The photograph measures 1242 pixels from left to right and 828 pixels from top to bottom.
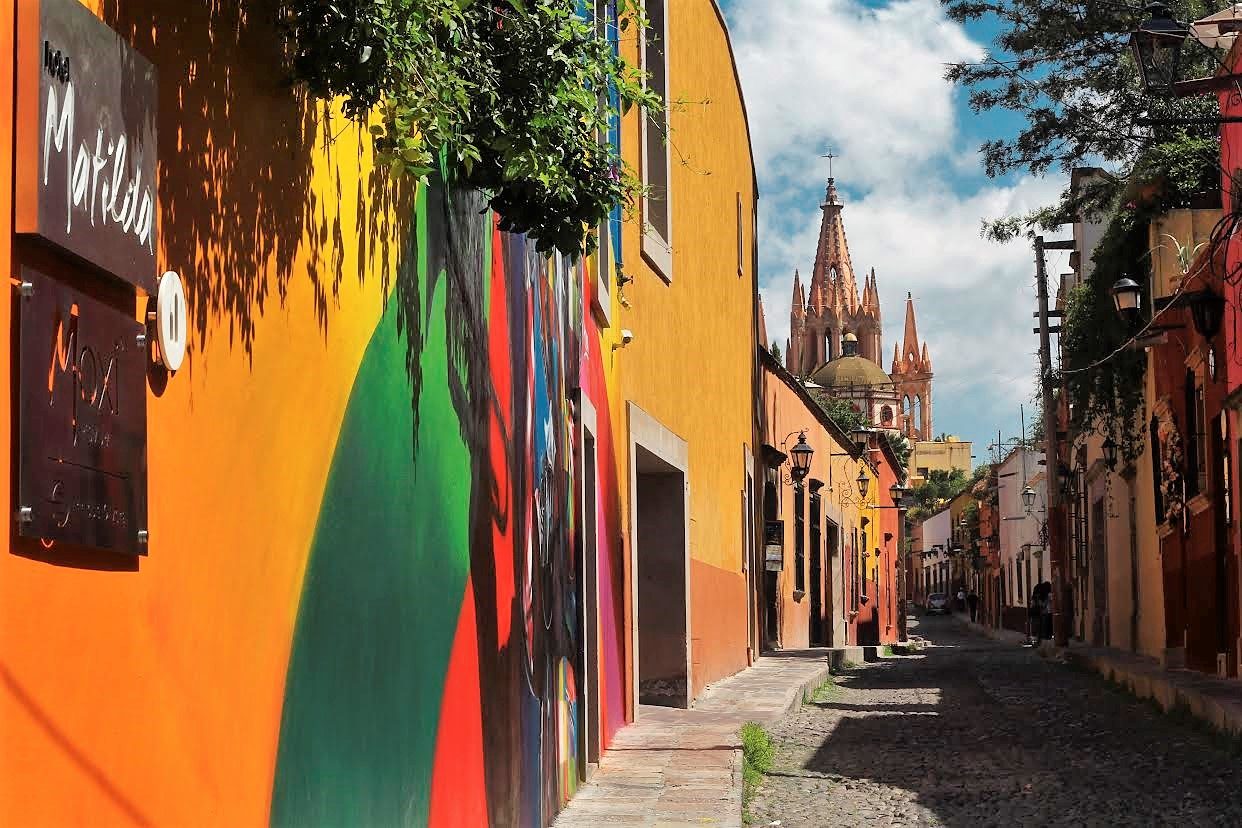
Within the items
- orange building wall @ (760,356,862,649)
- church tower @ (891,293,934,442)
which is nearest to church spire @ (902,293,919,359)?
church tower @ (891,293,934,442)

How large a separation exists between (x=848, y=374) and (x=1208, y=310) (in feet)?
409

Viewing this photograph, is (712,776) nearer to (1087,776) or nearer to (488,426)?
(1087,776)

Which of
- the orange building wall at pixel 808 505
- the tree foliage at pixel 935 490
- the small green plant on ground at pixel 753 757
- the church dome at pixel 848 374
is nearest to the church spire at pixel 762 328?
the orange building wall at pixel 808 505

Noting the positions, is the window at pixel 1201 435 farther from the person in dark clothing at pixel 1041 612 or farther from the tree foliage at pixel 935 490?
the tree foliage at pixel 935 490

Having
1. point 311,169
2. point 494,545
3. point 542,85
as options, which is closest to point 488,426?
point 494,545

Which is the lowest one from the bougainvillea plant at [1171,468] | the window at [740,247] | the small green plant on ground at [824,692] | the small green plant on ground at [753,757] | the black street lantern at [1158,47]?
the small green plant on ground at [824,692]

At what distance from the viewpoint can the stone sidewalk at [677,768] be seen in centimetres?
859

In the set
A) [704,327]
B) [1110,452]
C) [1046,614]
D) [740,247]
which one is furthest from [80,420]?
[1046,614]

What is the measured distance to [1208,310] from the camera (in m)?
19.1

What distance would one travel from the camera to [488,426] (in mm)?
6793

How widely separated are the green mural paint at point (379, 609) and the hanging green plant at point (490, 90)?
0.49 m

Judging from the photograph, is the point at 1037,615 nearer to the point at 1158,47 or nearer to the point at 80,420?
the point at 1158,47

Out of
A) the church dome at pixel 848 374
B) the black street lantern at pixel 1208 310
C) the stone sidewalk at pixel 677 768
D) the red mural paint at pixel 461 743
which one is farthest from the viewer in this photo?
the church dome at pixel 848 374

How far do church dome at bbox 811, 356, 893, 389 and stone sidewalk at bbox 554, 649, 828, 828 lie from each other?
125 m
